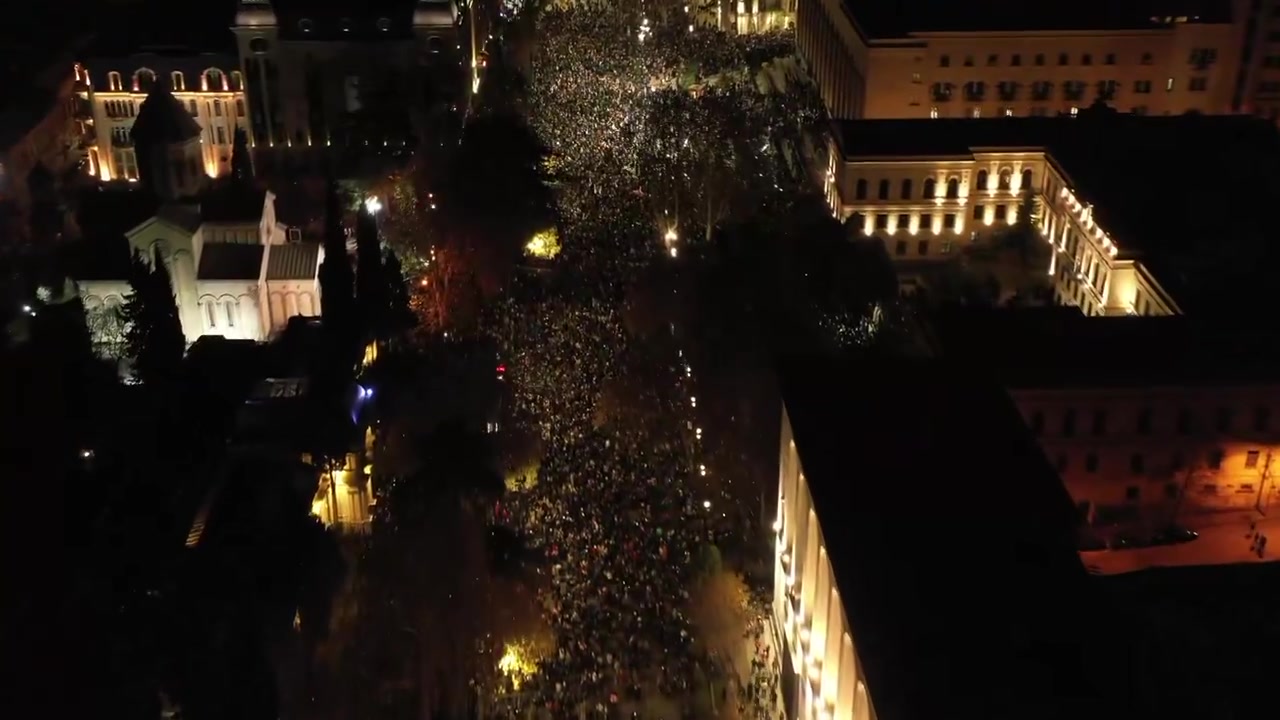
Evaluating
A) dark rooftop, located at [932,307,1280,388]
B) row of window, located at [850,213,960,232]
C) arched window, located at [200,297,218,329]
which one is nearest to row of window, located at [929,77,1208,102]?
row of window, located at [850,213,960,232]

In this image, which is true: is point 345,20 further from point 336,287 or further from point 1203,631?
point 1203,631

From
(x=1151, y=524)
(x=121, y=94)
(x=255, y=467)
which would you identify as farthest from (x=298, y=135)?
(x=1151, y=524)

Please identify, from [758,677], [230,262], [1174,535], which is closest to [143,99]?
[230,262]

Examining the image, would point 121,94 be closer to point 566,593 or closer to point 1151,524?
point 566,593

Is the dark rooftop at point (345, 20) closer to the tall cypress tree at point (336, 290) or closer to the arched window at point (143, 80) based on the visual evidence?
the arched window at point (143, 80)

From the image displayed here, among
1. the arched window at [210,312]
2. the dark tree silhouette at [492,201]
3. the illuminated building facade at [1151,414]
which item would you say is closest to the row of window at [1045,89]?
the dark tree silhouette at [492,201]

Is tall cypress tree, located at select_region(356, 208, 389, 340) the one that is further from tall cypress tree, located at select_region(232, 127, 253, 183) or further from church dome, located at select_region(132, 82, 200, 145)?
church dome, located at select_region(132, 82, 200, 145)
